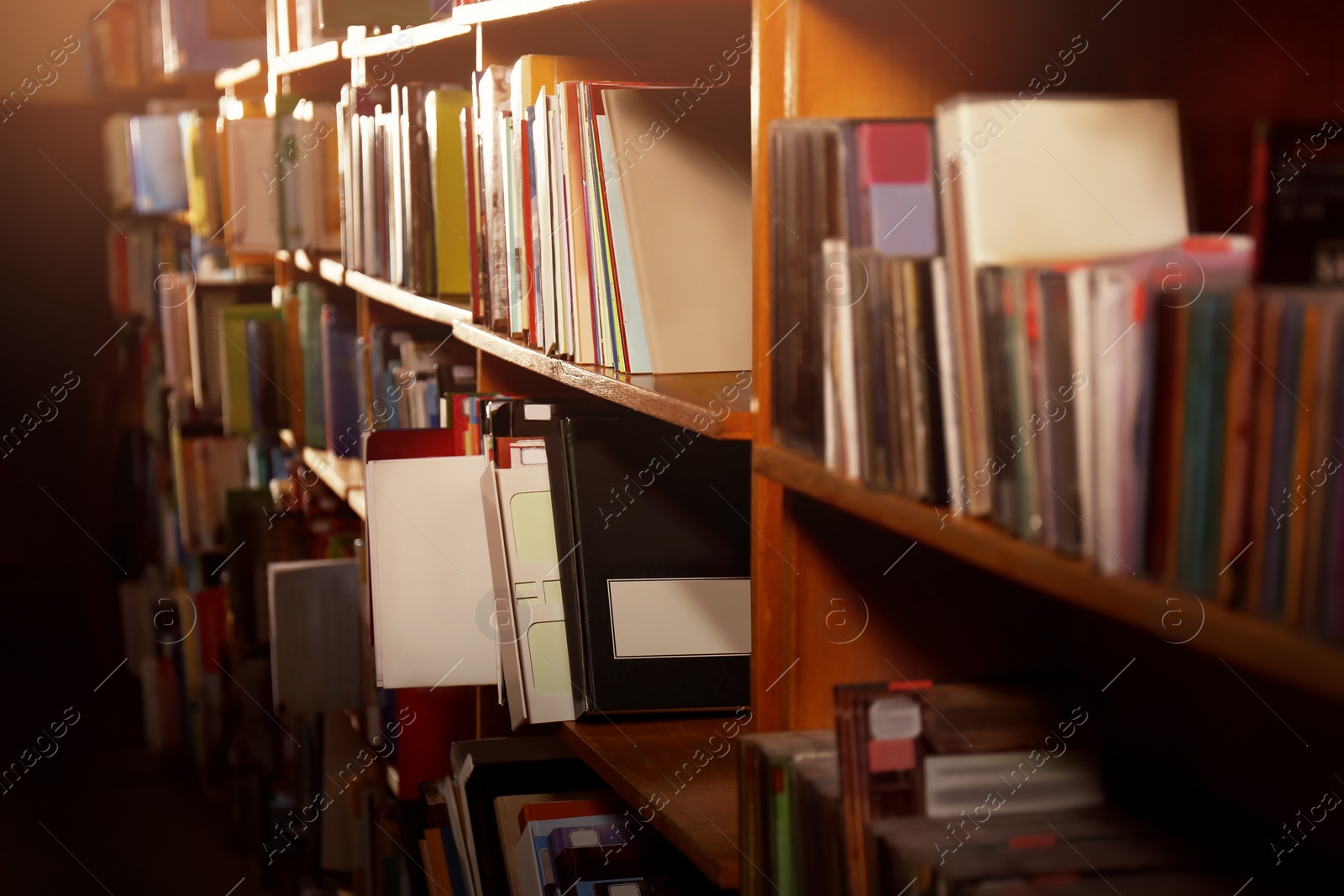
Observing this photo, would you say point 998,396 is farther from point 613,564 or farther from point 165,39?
point 165,39

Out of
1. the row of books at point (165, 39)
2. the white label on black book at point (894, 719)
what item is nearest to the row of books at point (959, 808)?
the white label on black book at point (894, 719)

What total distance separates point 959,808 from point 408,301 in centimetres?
137

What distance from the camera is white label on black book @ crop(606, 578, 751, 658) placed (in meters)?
1.30

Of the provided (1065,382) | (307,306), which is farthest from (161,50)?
(1065,382)

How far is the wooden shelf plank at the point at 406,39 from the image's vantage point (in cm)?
165

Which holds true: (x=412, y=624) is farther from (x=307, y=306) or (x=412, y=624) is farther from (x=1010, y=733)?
(x=307, y=306)

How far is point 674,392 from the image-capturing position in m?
1.08

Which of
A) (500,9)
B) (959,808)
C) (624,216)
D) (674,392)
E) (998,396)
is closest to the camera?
(998,396)

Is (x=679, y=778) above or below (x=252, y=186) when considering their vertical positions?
below

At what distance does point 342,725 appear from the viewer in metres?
2.50

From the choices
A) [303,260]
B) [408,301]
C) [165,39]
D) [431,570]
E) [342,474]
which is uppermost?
[165,39]

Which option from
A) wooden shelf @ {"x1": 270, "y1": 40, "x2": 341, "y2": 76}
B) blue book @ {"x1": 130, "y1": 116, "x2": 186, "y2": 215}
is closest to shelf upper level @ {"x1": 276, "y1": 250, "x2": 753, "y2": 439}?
wooden shelf @ {"x1": 270, "y1": 40, "x2": 341, "y2": 76}

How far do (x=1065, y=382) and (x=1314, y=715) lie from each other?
35 centimetres

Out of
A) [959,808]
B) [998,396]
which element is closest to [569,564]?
[959,808]
